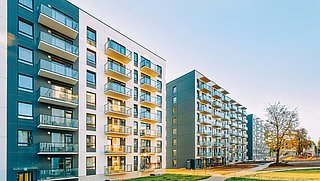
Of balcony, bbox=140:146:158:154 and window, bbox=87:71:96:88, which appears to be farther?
balcony, bbox=140:146:158:154

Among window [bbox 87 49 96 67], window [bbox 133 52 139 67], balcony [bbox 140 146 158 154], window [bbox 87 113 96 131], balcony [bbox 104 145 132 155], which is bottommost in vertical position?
balcony [bbox 140 146 158 154]

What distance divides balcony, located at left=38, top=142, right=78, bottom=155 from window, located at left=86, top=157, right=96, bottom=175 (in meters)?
2.42

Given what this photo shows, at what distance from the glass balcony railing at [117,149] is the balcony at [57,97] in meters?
6.73

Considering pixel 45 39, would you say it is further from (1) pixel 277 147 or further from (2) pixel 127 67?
(1) pixel 277 147

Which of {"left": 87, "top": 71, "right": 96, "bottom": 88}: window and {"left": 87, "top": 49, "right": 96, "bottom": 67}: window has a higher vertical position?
{"left": 87, "top": 49, "right": 96, "bottom": 67}: window

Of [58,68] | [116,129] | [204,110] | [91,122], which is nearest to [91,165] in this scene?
[91,122]

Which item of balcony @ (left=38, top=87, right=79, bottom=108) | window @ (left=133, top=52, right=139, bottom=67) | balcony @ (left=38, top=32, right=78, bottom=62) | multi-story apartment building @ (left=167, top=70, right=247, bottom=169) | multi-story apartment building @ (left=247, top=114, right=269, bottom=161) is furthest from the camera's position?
multi-story apartment building @ (left=247, top=114, right=269, bottom=161)

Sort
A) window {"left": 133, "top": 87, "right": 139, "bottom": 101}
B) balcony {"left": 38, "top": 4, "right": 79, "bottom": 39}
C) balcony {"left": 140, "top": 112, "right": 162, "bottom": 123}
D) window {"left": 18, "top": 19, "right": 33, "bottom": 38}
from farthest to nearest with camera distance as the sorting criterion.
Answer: balcony {"left": 140, "top": 112, "right": 162, "bottom": 123} → window {"left": 133, "top": 87, "right": 139, "bottom": 101} → balcony {"left": 38, "top": 4, "right": 79, "bottom": 39} → window {"left": 18, "top": 19, "right": 33, "bottom": 38}

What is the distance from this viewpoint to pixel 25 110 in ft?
72.8


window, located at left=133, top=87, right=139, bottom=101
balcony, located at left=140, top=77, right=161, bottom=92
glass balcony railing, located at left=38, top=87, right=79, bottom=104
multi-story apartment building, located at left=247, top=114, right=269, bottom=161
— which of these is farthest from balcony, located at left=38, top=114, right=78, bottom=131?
multi-story apartment building, located at left=247, top=114, right=269, bottom=161

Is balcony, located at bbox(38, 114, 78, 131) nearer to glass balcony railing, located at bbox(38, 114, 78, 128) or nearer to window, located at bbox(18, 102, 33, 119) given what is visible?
glass balcony railing, located at bbox(38, 114, 78, 128)

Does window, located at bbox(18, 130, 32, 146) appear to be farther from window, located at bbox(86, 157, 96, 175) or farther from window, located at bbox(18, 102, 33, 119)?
window, located at bbox(86, 157, 96, 175)

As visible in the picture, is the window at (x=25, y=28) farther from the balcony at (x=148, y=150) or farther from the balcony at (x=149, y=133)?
the balcony at (x=148, y=150)

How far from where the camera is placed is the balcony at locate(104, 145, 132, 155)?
30016mm
